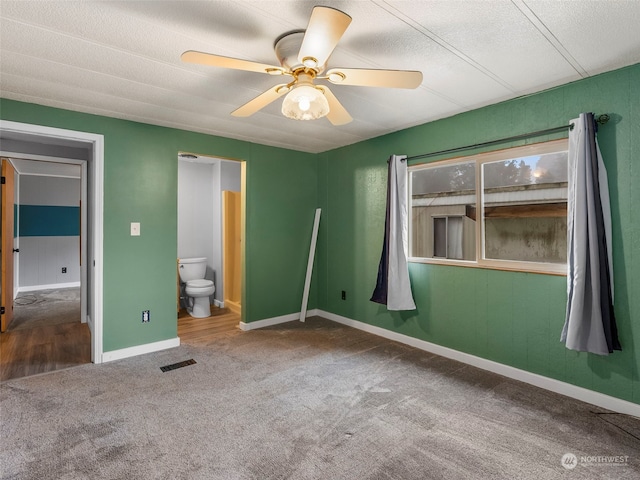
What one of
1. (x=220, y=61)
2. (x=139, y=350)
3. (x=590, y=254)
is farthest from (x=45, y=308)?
(x=590, y=254)

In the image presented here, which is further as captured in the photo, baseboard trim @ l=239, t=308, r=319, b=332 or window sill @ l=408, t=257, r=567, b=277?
baseboard trim @ l=239, t=308, r=319, b=332

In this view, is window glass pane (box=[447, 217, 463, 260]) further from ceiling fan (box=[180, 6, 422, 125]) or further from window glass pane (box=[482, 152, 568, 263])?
ceiling fan (box=[180, 6, 422, 125])

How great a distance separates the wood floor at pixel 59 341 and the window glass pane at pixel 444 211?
2.43 m

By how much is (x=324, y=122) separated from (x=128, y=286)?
249 centimetres

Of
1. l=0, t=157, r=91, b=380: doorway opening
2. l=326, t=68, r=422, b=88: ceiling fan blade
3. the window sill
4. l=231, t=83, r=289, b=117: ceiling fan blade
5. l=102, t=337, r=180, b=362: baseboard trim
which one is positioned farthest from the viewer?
l=0, t=157, r=91, b=380: doorway opening

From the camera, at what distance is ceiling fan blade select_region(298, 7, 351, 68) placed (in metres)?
1.33

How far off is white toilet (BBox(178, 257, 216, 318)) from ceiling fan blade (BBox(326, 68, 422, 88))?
356cm

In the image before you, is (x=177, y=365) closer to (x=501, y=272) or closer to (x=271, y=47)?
(x=271, y=47)

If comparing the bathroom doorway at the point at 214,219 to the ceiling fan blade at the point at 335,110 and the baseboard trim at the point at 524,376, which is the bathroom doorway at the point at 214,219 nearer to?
the baseboard trim at the point at 524,376

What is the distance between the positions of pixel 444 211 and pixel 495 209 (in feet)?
1.73

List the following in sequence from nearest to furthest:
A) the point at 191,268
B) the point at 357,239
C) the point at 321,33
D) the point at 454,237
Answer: the point at 321,33 < the point at 454,237 < the point at 357,239 < the point at 191,268

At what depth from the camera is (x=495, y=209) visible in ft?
9.88

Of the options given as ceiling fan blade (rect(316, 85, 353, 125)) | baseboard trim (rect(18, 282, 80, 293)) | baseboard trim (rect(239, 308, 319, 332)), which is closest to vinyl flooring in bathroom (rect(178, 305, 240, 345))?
baseboard trim (rect(239, 308, 319, 332))

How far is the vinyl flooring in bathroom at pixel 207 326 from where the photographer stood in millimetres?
3781
